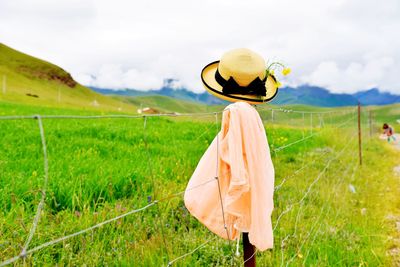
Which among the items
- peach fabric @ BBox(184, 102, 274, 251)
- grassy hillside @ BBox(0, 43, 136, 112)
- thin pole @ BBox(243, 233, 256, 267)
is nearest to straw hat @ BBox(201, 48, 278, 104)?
peach fabric @ BBox(184, 102, 274, 251)

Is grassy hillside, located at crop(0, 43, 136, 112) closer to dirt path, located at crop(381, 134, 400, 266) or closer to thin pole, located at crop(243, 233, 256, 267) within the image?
dirt path, located at crop(381, 134, 400, 266)

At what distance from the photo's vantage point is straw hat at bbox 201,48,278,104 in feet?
7.38

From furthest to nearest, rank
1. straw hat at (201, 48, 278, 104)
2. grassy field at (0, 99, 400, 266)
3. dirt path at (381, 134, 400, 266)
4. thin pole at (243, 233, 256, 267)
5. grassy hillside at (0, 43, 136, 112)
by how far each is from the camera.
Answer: grassy hillside at (0, 43, 136, 112)
dirt path at (381, 134, 400, 266)
grassy field at (0, 99, 400, 266)
thin pole at (243, 233, 256, 267)
straw hat at (201, 48, 278, 104)

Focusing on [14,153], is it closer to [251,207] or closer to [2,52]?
[251,207]

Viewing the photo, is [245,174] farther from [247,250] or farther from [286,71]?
[286,71]

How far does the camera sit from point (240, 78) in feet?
7.41

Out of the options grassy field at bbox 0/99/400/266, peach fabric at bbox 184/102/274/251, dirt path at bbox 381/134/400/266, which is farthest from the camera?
dirt path at bbox 381/134/400/266

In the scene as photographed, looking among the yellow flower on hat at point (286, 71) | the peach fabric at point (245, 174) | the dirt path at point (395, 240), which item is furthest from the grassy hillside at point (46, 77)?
the peach fabric at point (245, 174)

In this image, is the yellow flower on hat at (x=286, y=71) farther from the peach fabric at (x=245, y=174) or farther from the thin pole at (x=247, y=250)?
the thin pole at (x=247, y=250)

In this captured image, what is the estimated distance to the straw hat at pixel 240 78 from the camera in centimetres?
225

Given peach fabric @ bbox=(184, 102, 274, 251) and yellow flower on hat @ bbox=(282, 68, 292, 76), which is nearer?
peach fabric @ bbox=(184, 102, 274, 251)

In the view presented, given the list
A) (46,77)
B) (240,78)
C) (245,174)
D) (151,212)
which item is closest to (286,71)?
(240,78)

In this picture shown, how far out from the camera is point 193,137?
881 centimetres

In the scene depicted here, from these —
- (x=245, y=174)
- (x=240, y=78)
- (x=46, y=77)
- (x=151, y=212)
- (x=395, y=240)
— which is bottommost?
(x=395, y=240)
